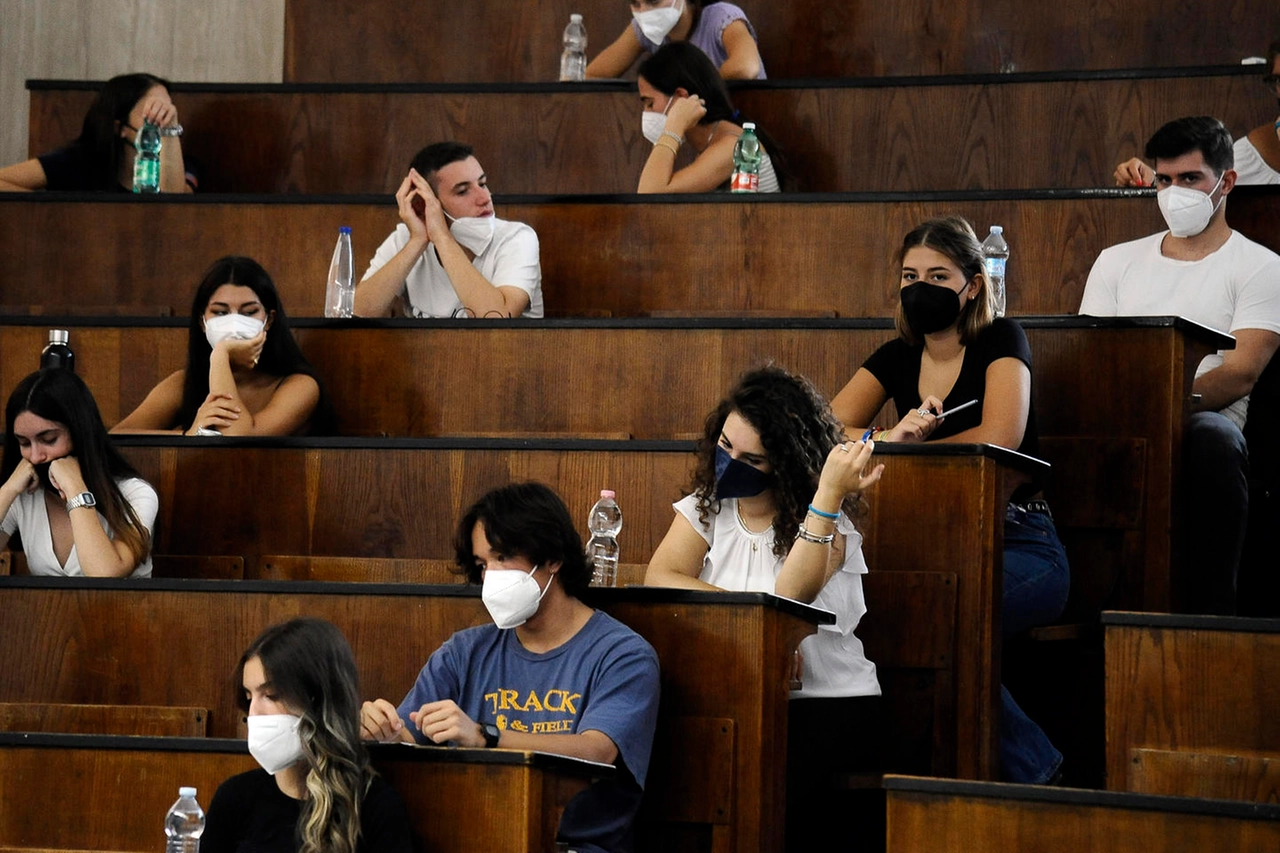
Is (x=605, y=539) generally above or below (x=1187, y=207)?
below

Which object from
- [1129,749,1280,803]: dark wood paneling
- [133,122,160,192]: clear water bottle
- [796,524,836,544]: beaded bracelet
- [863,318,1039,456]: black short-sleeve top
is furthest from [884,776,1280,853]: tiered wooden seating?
[133,122,160,192]: clear water bottle

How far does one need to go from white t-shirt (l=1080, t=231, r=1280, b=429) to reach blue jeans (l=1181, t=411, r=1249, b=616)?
265 mm

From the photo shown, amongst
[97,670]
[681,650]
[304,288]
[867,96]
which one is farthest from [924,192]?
[97,670]

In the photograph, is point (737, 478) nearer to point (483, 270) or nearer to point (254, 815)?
point (254, 815)

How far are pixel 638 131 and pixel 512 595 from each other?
2421mm

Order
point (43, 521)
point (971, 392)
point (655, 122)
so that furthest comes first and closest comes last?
point (655, 122) < point (43, 521) < point (971, 392)

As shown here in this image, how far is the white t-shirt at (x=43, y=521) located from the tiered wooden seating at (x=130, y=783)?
0.85 meters

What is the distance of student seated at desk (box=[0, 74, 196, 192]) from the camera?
4770 millimetres

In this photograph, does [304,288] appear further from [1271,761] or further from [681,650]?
[1271,761]

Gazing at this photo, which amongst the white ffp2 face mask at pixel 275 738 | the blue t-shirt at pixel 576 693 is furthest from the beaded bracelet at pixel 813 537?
the white ffp2 face mask at pixel 275 738

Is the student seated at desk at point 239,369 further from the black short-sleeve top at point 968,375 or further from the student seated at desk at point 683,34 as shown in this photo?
the student seated at desk at point 683,34

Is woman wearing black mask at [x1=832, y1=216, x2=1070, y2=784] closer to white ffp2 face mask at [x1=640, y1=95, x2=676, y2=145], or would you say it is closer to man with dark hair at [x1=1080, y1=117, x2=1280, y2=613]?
man with dark hair at [x1=1080, y1=117, x2=1280, y2=613]

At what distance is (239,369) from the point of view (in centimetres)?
385

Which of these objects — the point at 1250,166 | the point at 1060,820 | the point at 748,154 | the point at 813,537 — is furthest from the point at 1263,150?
the point at 1060,820
